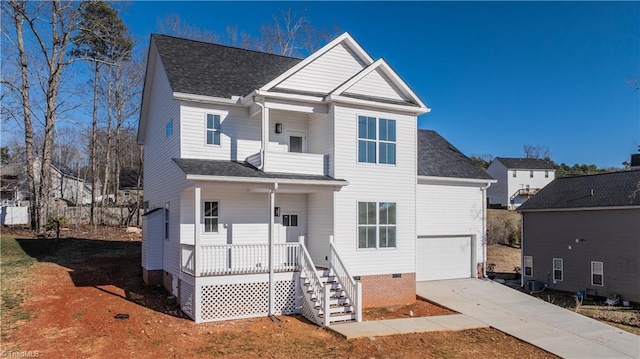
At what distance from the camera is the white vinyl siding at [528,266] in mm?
24875

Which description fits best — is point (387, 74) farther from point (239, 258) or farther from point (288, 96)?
point (239, 258)

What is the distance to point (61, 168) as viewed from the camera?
4744 centimetres

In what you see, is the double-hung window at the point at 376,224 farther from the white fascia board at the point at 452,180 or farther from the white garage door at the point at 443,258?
the white garage door at the point at 443,258

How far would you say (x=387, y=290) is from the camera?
15.2 metres

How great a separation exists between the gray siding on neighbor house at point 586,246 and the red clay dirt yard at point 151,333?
10872mm

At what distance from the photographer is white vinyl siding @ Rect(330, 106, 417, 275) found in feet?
48.4

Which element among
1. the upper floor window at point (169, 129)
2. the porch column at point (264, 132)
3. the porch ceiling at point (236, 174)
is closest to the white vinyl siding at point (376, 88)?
the porch column at point (264, 132)

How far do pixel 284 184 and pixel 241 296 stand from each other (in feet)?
11.3

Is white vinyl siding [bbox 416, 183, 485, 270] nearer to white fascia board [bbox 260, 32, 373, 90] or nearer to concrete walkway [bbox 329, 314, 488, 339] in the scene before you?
concrete walkway [bbox 329, 314, 488, 339]

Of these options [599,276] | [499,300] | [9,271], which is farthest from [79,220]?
[599,276]

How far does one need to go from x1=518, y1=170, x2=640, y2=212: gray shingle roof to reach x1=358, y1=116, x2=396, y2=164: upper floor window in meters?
11.7

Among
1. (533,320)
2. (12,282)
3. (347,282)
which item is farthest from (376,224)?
(12,282)

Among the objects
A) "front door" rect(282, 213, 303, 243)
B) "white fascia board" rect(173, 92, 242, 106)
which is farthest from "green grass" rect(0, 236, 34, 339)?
"front door" rect(282, 213, 303, 243)

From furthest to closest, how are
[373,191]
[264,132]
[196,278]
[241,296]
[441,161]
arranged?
[441,161], [373,191], [264,132], [241,296], [196,278]
